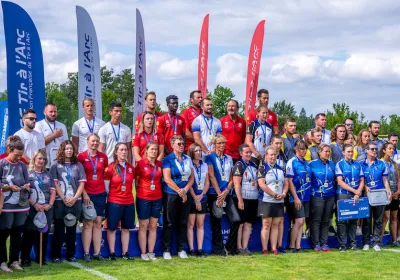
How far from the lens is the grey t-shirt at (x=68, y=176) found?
7.96 m

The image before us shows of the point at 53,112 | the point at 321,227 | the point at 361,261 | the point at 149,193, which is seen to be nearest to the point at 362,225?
the point at 321,227

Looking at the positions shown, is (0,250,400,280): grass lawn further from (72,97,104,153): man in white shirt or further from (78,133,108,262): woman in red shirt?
(72,97,104,153): man in white shirt

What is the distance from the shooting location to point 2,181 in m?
7.34

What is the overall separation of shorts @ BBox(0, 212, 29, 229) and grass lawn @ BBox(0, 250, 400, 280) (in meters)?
0.58

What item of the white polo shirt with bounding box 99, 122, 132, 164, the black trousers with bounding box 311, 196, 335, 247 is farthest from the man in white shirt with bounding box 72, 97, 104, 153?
the black trousers with bounding box 311, 196, 335, 247

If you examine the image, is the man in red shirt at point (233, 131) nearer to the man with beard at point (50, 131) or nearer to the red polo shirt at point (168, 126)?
the red polo shirt at point (168, 126)

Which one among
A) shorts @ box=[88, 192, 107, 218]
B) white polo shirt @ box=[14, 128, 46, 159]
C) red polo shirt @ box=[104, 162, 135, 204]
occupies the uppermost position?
white polo shirt @ box=[14, 128, 46, 159]

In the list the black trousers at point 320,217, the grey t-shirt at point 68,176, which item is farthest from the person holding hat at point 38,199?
the black trousers at point 320,217

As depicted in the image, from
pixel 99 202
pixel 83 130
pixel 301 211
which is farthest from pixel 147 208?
pixel 301 211

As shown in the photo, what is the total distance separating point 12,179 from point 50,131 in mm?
1449

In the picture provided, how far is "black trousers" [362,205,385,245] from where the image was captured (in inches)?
390

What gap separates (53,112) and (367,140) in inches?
212

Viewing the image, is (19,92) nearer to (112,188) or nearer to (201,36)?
(112,188)

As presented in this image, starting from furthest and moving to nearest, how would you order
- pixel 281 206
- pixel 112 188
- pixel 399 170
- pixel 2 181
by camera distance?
pixel 399 170
pixel 281 206
pixel 112 188
pixel 2 181
